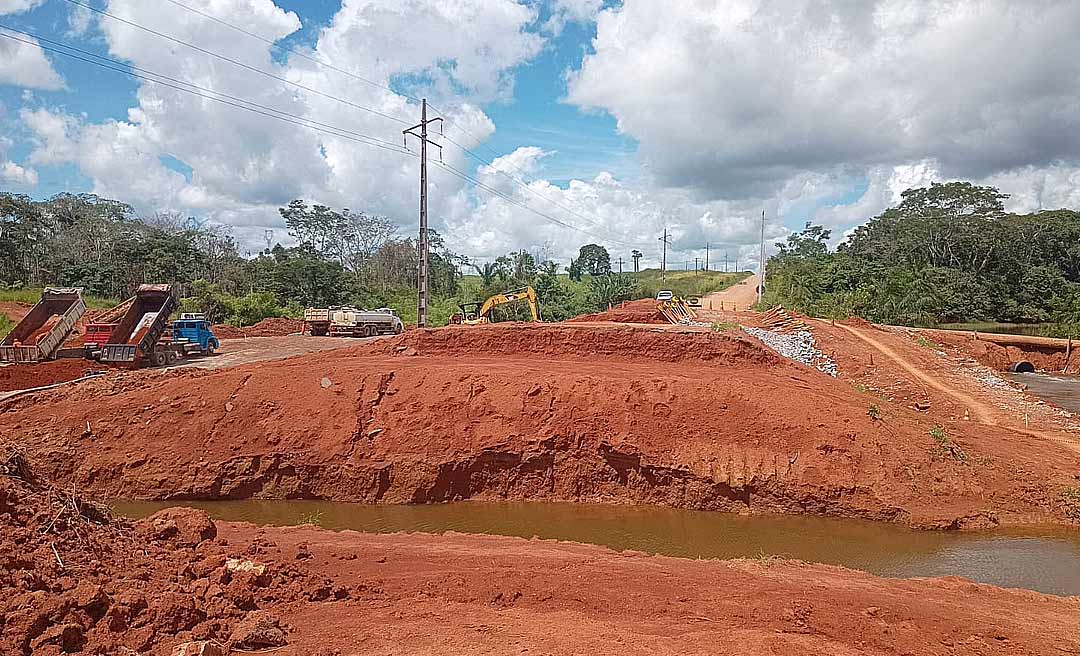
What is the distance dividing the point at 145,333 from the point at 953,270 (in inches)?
1821

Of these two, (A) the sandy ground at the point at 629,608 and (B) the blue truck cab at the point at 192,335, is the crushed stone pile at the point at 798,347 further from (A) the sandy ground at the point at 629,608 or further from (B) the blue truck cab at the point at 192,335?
(B) the blue truck cab at the point at 192,335

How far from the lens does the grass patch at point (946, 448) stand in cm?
1290

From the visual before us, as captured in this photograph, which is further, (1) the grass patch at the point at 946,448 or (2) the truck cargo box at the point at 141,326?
(2) the truck cargo box at the point at 141,326

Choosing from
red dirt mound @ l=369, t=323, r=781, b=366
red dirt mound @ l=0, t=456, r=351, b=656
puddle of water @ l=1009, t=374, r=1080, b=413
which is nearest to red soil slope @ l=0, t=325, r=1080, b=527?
red dirt mound @ l=369, t=323, r=781, b=366

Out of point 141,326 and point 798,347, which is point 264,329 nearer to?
point 141,326

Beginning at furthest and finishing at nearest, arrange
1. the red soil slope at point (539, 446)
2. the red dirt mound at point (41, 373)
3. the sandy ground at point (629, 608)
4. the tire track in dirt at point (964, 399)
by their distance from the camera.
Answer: the red dirt mound at point (41, 373) < the tire track in dirt at point (964, 399) < the red soil slope at point (539, 446) < the sandy ground at point (629, 608)

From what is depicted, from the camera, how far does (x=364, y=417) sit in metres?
14.0

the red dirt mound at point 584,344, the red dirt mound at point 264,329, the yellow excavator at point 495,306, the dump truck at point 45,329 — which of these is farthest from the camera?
the red dirt mound at point 264,329

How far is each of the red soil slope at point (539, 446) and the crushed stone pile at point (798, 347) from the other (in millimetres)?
5271

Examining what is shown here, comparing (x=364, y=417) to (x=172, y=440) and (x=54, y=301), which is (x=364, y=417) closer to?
(x=172, y=440)

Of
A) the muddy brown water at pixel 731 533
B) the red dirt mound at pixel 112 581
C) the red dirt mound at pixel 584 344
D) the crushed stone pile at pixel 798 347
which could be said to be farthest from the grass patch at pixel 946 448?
the red dirt mound at pixel 112 581

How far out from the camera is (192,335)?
23.4 meters

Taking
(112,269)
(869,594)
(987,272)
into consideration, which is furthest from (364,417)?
(987,272)

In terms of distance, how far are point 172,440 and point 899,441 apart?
14.3 meters
